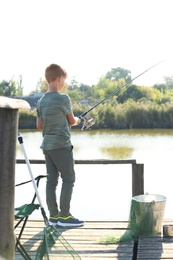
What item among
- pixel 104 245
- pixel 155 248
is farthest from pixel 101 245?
pixel 155 248

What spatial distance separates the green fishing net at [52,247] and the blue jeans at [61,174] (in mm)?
1038

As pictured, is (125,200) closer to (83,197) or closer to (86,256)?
(83,197)

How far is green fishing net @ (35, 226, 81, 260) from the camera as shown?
3.19m

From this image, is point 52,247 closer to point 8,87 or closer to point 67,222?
point 67,222

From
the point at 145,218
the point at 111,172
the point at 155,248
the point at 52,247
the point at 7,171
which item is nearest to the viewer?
the point at 7,171

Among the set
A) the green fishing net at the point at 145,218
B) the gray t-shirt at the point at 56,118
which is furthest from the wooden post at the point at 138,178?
the gray t-shirt at the point at 56,118

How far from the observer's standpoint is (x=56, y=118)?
422 cm

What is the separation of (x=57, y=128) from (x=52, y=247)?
1.20 meters

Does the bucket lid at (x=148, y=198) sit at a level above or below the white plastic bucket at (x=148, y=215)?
above

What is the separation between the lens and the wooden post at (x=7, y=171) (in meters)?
2.46

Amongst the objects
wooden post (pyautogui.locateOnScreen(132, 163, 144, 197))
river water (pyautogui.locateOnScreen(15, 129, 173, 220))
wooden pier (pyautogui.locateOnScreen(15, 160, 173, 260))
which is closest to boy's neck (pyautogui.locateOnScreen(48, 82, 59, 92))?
wooden pier (pyautogui.locateOnScreen(15, 160, 173, 260))

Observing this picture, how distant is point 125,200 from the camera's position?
27.5 ft

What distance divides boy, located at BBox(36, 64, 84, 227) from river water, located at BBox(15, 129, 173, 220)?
0.94 metres

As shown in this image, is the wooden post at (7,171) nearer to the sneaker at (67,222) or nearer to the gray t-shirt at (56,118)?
the gray t-shirt at (56,118)
